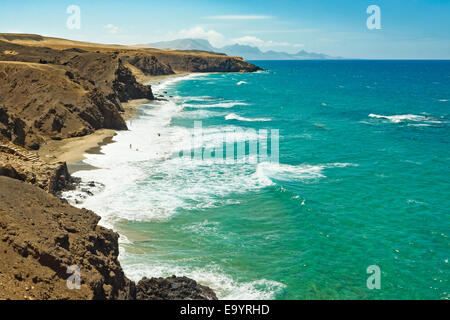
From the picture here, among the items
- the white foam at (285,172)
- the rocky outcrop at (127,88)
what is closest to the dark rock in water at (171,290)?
the white foam at (285,172)

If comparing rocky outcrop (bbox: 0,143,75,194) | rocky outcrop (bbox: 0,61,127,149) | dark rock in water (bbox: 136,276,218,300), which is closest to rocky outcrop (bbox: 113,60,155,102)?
rocky outcrop (bbox: 0,61,127,149)

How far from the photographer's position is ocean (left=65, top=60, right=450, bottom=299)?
18.3m

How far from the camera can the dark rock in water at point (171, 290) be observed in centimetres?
1473

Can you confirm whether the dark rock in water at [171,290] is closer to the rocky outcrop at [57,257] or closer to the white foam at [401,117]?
the rocky outcrop at [57,257]

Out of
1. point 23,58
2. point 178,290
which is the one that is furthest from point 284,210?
point 23,58

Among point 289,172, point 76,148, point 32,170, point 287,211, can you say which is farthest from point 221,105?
point 32,170

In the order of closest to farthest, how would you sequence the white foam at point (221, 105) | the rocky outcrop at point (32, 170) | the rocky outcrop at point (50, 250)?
the rocky outcrop at point (50, 250), the rocky outcrop at point (32, 170), the white foam at point (221, 105)

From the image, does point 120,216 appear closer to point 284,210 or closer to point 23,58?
point 284,210

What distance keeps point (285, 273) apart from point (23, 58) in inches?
2126

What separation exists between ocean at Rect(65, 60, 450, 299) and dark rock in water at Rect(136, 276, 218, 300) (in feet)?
6.23

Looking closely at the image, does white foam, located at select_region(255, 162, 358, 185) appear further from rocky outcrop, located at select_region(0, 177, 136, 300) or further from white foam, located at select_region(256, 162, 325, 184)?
rocky outcrop, located at select_region(0, 177, 136, 300)

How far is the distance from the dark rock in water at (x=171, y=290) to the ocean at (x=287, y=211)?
190 cm

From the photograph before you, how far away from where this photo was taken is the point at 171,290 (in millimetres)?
15008

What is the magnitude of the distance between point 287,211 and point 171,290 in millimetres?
Answer: 12427
